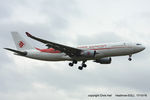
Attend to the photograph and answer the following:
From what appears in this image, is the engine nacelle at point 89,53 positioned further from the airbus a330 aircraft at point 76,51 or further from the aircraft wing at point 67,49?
the aircraft wing at point 67,49

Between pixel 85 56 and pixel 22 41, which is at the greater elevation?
pixel 22 41

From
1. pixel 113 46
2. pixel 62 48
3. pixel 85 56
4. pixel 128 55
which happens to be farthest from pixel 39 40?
pixel 128 55

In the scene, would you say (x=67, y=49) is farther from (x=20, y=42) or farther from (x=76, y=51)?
(x=20, y=42)

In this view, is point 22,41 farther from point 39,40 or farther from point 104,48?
point 104,48

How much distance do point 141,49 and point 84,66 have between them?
12.7 metres

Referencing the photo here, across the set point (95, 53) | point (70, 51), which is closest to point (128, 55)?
point (95, 53)

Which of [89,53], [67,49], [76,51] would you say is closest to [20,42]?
[67,49]

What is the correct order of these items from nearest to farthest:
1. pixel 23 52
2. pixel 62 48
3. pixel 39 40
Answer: pixel 39 40
pixel 62 48
pixel 23 52

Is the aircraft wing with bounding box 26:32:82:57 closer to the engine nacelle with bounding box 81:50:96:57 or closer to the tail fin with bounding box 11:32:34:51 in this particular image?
the engine nacelle with bounding box 81:50:96:57

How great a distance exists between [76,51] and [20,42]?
564 inches

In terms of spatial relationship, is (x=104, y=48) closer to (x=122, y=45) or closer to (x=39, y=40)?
(x=122, y=45)

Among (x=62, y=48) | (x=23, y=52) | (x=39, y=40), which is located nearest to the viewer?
(x=39, y=40)

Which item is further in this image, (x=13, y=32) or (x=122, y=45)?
(x=13, y=32)

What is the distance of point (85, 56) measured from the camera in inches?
1973
